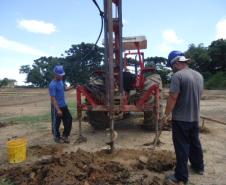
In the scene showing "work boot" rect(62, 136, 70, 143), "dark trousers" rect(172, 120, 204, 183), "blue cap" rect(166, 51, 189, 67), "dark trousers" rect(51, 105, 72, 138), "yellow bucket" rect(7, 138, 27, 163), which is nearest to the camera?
"dark trousers" rect(172, 120, 204, 183)

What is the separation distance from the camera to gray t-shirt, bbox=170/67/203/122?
5277 millimetres

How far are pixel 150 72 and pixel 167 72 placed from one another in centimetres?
1349

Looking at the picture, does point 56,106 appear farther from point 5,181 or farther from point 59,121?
point 5,181

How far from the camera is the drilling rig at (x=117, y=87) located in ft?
24.5

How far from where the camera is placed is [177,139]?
17.6 feet

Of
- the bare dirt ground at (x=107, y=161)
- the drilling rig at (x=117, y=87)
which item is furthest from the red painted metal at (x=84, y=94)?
the bare dirt ground at (x=107, y=161)

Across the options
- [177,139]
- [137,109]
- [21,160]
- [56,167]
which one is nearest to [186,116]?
[177,139]

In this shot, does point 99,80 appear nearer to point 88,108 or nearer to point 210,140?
point 88,108

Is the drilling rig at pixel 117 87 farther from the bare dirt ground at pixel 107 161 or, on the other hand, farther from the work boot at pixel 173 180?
the work boot at pixel 173 180

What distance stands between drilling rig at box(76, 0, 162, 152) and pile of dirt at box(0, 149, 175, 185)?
1072 mm

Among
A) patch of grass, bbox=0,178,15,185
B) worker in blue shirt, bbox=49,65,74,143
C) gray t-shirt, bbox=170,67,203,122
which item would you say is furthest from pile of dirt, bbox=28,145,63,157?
gray t-shirt, bbox=170,67,203,122

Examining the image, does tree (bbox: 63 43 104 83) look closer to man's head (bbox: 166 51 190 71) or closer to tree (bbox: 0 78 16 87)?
man's head (bbox: 166 51 190 71)

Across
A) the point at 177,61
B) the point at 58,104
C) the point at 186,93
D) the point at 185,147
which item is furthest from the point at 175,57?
the point at 58,104

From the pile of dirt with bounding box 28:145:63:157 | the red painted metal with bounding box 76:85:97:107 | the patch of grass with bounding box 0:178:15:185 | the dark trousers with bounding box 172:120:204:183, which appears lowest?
the patch of grass with bounding box 0:178:15:185
